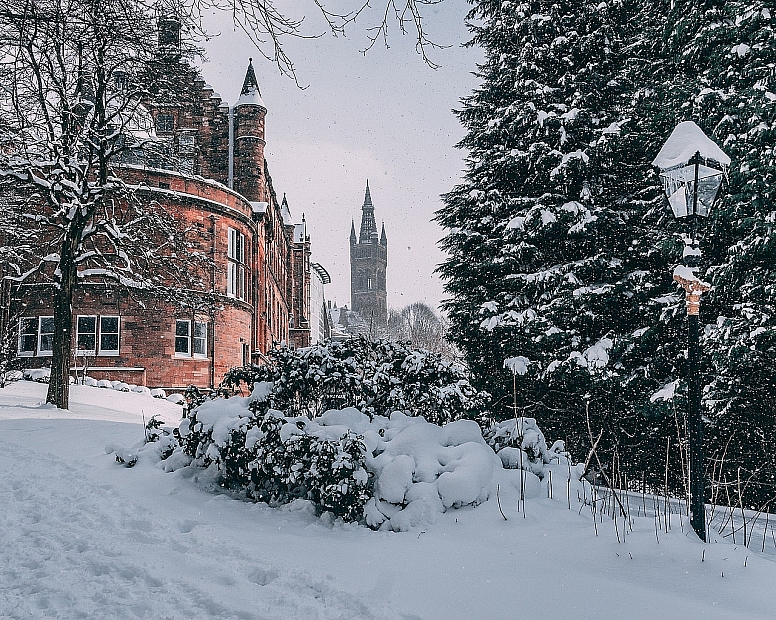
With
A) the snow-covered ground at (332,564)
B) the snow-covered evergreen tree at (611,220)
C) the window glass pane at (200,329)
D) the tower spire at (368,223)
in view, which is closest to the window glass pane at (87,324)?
the window glass pane at (200,329)

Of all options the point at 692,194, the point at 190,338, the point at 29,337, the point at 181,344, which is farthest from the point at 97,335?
the point at 692,194

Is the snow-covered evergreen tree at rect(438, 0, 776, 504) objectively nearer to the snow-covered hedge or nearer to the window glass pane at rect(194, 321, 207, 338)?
the snow-covered hedge

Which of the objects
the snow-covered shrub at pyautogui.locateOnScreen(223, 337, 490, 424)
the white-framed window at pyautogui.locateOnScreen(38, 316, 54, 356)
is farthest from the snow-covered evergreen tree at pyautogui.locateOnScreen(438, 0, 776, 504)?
the white-framed window at pyautogui.locateOnScreen(38, 316, 54, 356)

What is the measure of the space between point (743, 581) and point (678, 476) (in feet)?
24.8

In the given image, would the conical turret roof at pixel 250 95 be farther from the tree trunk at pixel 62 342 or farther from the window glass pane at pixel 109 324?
the tree trunk at pixel 62 342

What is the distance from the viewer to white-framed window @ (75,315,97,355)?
20469 millimetres

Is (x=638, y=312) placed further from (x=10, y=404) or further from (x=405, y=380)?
(x=10, y=404)

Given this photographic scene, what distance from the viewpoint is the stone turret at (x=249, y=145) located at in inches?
1166

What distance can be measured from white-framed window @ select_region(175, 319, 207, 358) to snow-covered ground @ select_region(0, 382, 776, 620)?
1583cm

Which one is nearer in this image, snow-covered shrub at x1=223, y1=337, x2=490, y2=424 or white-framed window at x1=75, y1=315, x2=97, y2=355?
→ snow-covered shrub at x1=223, y1=337, x2=490, y2=424

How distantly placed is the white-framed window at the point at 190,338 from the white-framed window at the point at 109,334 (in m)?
1.96

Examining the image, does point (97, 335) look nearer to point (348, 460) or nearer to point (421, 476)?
point (348, 460)

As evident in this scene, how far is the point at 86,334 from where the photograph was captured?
20.6m

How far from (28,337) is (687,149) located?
21.6m
